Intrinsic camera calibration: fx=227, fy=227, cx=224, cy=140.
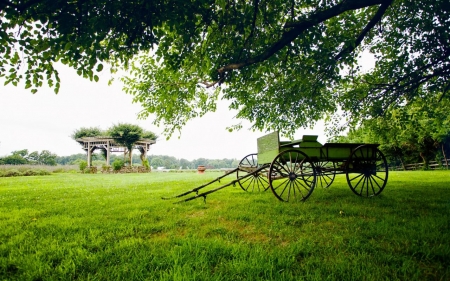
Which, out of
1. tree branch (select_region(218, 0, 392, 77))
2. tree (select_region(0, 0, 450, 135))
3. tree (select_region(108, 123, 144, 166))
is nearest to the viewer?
tree (select_region(0, 0, 450, 135))

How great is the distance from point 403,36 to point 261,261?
9137mm

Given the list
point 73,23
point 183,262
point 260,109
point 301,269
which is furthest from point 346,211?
point 260,109

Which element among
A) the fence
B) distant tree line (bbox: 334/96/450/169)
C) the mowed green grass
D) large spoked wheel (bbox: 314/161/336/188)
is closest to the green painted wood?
large spoked wheel (bbox: 314/161/336/188)

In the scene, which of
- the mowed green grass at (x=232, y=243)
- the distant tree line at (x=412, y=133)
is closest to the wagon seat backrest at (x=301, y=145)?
the mowed green grass at (x=232, y=243)

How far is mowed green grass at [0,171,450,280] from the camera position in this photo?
2125 millimetres

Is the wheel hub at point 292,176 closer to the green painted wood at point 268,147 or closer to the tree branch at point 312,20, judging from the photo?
the green painted wood at point 268,147

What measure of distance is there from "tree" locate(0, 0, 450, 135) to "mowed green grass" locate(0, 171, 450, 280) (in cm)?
274

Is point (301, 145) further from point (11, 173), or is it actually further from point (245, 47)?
point (11, 173)

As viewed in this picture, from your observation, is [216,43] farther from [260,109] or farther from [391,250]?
[391,250]

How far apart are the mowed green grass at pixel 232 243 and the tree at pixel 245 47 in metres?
2.74

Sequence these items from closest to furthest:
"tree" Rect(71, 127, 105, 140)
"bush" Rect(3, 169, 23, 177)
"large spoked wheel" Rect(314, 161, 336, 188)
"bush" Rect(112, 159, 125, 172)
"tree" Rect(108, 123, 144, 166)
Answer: "large spoked wheel" Rect(314, 161, 336, 188) → "bush" Rect(3, 169, 23, 177) → "bush" Rect(112, 159, 125, 172) → "tree" Rect(108, 123, 144, 166) → "tree" Rect(71, 127, 105, 140)

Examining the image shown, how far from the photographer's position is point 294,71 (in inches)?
270

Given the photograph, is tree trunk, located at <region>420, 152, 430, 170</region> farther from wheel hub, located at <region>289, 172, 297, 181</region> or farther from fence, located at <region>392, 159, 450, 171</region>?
wheel hub, located at <region>289, 172, 297, 181</region>

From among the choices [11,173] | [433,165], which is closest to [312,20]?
[11,173]
